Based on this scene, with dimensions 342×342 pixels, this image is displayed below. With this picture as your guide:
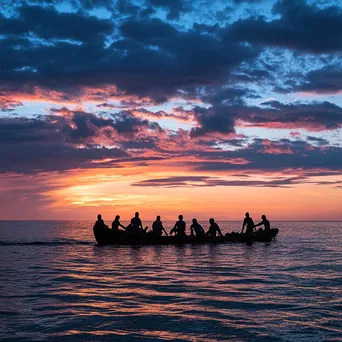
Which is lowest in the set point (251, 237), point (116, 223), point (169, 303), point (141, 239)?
point (251, 237)

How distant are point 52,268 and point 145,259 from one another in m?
6.83

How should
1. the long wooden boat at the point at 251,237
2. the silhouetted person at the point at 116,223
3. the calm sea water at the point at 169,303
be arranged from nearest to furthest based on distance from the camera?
the calm sea water at the point at 169,303 < the silhouetted person at the point at 116,223 < the long wooden boat at the point at 251,237

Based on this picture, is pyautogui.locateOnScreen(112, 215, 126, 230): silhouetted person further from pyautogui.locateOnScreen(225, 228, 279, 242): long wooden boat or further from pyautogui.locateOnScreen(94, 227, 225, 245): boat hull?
pyautogui.locateOnScreen(225, 228, 279, 242): long wooden boat

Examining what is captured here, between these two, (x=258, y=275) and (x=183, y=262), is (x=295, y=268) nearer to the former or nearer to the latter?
(x=258, y=275)

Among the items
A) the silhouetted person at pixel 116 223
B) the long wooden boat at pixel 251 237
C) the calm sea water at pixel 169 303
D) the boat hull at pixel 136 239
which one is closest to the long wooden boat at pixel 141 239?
the boat hull at pixel 136 239

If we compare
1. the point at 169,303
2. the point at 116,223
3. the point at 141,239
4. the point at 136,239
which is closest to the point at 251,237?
the point at 141,239

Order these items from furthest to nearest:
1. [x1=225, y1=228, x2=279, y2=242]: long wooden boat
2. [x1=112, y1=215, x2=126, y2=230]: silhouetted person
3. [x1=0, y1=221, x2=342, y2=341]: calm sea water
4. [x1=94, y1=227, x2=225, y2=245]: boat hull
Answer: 1. [x1=225, y1=228, x2=279, y2=242]: long wooden boat
2. [x1=112, y1=215, x2=126, y2=230]: silhouetted person
3. [x1=94, y1=227, x2=225, y2=245]: boat hull
4. [x1=0, y1=221, x2=342, y2=341]: calm sea water

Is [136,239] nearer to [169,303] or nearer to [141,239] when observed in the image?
[141,239]

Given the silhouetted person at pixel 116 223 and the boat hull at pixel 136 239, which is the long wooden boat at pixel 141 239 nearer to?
the boat hull at pixel 136 239

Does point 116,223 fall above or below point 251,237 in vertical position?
above

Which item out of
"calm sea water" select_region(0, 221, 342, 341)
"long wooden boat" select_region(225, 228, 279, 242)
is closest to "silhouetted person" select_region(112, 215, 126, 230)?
"long wooden boat" select_region(225, 228, 279, 242)

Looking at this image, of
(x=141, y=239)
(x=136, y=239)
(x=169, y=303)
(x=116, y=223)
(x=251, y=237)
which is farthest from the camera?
(x=251, y=237)

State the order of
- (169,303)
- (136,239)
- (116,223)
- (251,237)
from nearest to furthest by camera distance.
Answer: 1. (169,303)
2. (136,239)
3. (116,223)
4. (251,237)

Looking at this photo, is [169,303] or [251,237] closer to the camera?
[169,303]
